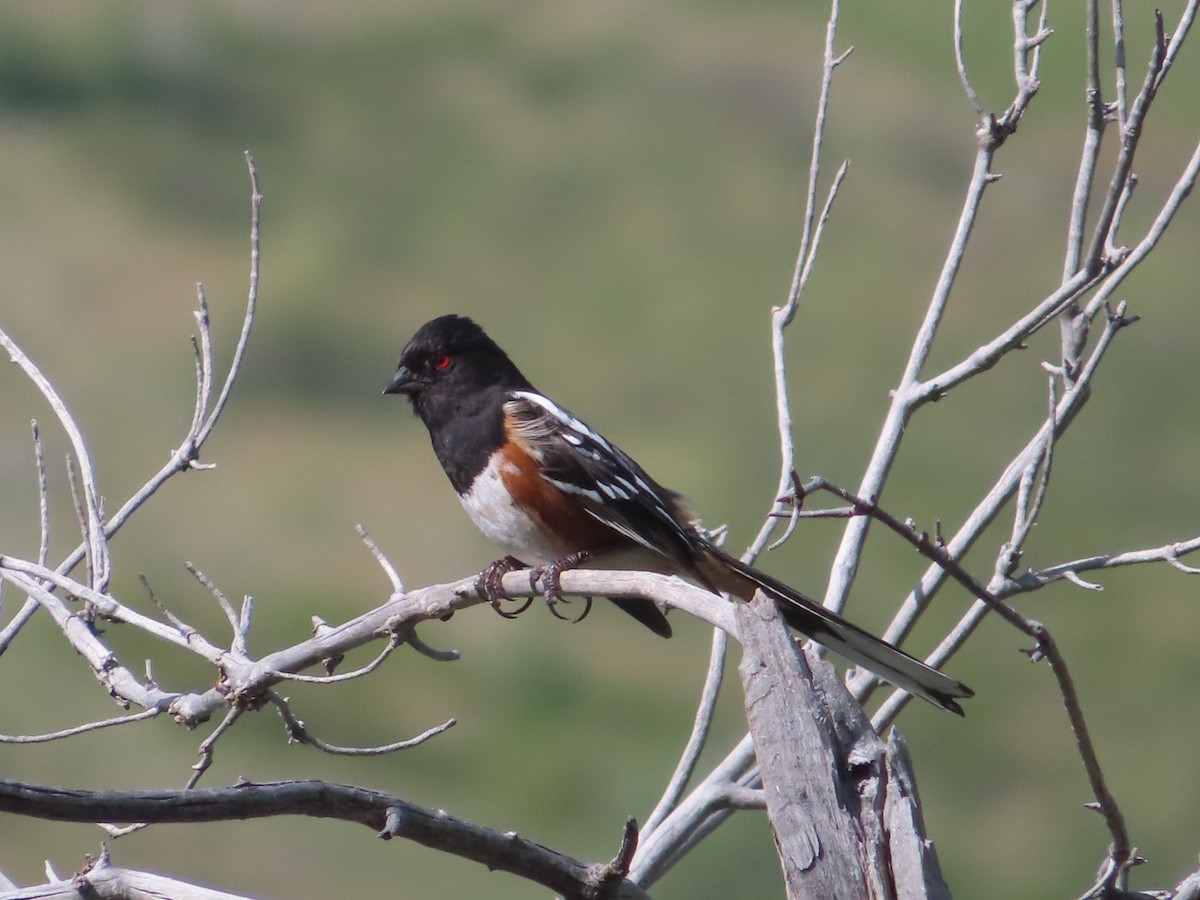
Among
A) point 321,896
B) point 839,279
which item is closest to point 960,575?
point 321,896

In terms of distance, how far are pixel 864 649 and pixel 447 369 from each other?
1.52 meters

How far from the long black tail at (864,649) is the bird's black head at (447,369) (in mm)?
1013

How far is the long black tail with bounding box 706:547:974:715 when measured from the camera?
249 cm

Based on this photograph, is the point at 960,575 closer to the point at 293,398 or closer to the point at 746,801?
the point at 746,801

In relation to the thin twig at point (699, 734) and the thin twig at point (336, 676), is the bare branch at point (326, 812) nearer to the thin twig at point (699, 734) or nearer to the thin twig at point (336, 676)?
the thin twig at point (336, 676)

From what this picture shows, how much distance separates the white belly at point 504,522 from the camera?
3.34m

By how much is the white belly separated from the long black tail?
1.83 ft

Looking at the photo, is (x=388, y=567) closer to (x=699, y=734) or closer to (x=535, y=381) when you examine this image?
(x=699, y=734)

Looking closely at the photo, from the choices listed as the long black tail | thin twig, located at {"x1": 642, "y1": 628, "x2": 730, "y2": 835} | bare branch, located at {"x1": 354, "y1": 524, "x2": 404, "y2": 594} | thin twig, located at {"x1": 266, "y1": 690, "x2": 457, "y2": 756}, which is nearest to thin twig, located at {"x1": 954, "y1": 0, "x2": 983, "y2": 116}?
the long black tail

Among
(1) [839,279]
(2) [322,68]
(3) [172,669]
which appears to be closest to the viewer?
(3) [172,669]

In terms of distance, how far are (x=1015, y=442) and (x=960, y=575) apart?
27.6 feet

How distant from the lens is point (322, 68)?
1482 cm

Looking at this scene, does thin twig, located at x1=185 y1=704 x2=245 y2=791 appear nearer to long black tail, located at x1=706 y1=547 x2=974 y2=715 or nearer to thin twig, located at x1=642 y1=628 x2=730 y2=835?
thin twig, located at x1=642 y1=628 x2=730 y2=835

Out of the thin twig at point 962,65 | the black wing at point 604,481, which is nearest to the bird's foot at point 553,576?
the black wing at point 604,481
